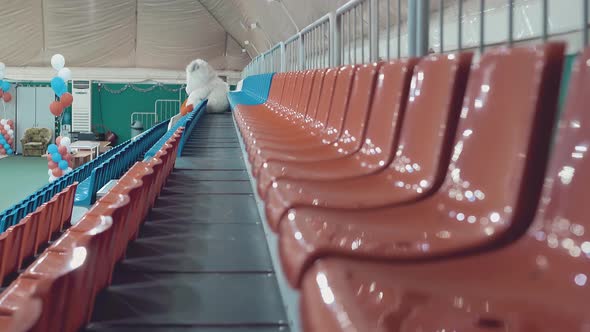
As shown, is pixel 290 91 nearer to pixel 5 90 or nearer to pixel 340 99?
pixel 340 99

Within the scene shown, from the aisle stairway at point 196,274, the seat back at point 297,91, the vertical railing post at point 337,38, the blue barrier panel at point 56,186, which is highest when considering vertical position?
the vertical railing post at point 337,38

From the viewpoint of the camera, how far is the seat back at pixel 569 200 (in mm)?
567

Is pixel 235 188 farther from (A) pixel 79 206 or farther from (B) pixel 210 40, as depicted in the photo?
(B) pixel 210 40

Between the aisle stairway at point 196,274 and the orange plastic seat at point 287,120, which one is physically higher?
the orange plastic seat at point 287,120

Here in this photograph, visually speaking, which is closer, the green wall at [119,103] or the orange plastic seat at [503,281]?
the orange plastic seat at [503,281]

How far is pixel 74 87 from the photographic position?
1421 cm

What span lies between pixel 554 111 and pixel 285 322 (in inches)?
20.7

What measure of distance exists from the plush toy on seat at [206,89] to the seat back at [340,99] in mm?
6328

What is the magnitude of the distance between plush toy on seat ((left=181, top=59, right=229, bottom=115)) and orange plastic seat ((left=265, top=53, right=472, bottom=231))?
688cm

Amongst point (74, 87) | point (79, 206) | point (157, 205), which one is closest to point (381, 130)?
point (157, 205)

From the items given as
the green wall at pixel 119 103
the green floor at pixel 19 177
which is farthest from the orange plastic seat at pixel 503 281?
the green wall at pixel 119 103

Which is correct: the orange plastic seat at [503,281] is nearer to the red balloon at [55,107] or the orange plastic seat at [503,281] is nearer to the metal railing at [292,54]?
the metal railing at [292,54]

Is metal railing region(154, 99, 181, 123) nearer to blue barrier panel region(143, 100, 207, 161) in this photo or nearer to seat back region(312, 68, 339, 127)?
blue barrier panel region(143, 100, 207, 161)

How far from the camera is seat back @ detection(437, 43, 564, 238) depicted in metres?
0.69
